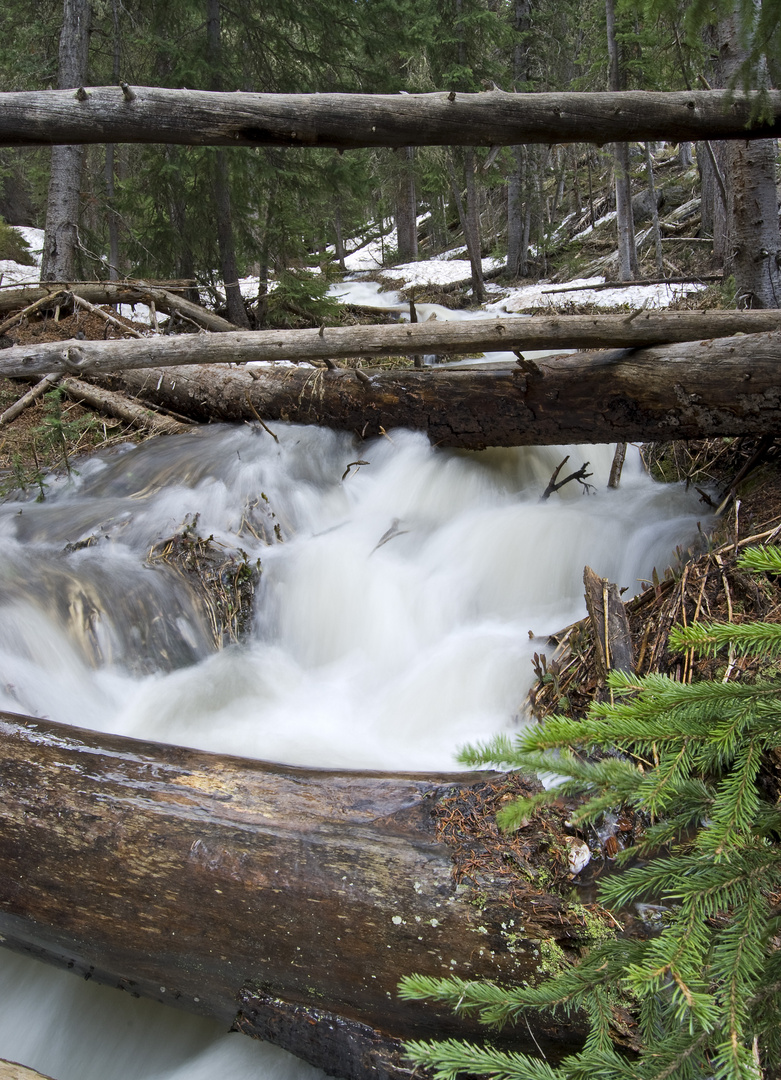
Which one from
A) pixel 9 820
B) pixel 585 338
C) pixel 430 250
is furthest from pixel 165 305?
pixel 430 250

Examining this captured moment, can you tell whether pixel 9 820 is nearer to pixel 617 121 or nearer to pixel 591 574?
pixel 591 574

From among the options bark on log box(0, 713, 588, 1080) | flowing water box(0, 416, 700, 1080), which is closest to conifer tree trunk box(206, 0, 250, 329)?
flowing water box(0, 416, 700, 1080)

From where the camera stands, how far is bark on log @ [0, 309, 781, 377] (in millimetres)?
4949

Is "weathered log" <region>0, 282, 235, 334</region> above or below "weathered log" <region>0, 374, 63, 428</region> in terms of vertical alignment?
above

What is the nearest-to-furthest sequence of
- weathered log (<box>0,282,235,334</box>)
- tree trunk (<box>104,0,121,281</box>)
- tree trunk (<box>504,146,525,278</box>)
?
1. weathered log (<box>0,282,235,334</box>)
2. tree trunk (<box>104,0,121,281</box>)
3. tree trunk (<box>504,146,525,278</box>)

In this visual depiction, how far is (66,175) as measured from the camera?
10930 mm

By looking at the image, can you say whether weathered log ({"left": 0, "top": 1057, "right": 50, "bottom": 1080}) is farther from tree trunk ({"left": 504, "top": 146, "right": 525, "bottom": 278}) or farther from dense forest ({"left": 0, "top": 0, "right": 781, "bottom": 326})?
tree trunk ({"left": 504, "top": 146, "right": 525, "bottom": 278})

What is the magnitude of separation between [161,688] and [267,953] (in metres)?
2.38

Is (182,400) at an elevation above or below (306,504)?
above

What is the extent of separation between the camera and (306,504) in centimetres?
592

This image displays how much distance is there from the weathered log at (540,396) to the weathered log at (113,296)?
2.78 metres

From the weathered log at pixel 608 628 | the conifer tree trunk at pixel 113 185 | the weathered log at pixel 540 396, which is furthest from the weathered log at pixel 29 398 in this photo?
the weathered log at pixel 608 628

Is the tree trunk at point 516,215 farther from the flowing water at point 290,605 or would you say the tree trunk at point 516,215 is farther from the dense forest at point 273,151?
Answer: the flowing water at point 290,605

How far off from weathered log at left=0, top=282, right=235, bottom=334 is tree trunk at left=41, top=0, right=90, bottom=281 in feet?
4.49
